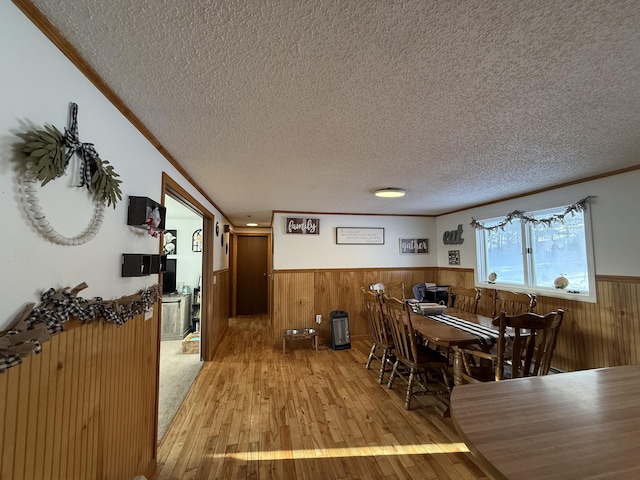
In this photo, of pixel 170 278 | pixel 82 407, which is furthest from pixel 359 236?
pixel 82 407

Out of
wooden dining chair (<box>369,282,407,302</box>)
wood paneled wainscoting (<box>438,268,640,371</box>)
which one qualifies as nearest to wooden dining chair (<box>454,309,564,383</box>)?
wood paneled wainscoting (<box>438,268,640,371</box>)

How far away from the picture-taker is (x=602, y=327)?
2.64m

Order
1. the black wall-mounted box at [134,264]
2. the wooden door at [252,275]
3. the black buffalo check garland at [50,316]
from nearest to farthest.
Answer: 1. the black buffalo check garland at [50,316]
2. the black wall-mounted box at [134,264]
3. the wooden door at [252,275]

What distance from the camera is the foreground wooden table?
21.9 inches

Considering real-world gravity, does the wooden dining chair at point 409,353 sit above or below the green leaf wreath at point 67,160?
below

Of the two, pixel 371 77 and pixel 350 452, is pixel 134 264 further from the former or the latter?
pixel 350 452

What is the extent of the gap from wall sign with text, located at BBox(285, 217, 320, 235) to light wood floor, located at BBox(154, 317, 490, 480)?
6.82ft

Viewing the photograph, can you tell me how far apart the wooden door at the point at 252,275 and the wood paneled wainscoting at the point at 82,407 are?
4.73m

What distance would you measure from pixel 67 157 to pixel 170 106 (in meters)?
0.59

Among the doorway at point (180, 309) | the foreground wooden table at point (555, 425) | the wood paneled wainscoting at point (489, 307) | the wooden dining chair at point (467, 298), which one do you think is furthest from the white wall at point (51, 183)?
the wooden dining chair at point (467, 298)

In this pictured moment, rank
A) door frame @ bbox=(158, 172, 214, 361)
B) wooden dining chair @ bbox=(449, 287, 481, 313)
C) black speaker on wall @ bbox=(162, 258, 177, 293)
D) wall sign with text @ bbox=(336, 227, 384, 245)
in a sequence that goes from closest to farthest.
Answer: wooden dining chair @ bbox=(449, 287, 481, 313) → door frame @ bbox=(158, 172, 214, 361) → wall sign with text @ bbox=(336, 227, 384, 245) → black speaker on wall @ bbox=(162, 258, 177, 293)

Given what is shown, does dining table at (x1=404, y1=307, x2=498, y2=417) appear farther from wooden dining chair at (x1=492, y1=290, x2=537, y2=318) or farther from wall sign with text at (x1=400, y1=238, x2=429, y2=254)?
wall sign with text at (x1=400, y1=238, x2=429, y2=254)

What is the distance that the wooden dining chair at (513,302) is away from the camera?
2.71 m

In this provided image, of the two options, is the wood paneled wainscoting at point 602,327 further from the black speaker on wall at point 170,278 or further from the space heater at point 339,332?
the black speaker on wall at point 170,278
